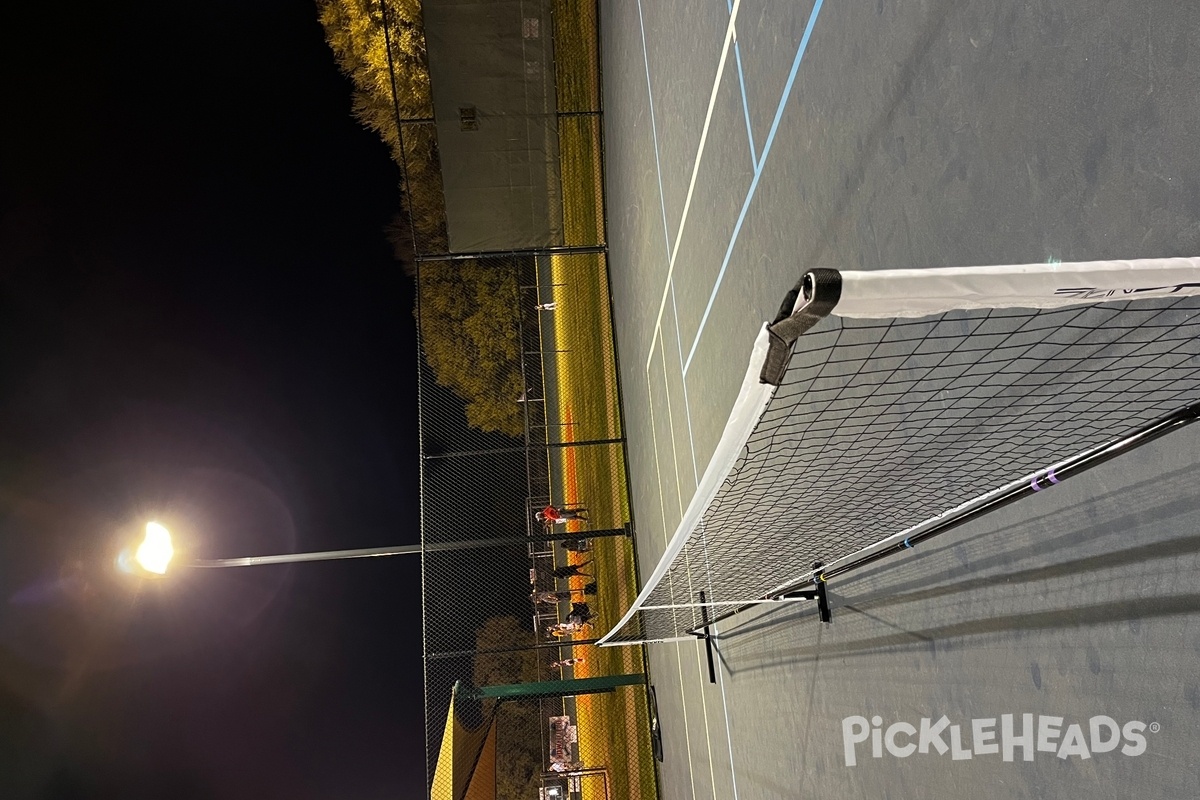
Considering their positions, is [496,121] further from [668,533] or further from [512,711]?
[512,711]

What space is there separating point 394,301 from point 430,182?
93.3 inches

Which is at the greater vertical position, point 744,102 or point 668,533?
point 744,102

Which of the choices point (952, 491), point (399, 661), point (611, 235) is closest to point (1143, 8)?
point (952, 491)

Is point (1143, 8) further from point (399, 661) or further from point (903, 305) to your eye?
point (399, 661)

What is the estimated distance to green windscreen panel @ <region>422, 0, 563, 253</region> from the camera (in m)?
9.66

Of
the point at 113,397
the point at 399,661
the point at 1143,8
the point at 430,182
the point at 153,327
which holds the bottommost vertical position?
the point at 399,661

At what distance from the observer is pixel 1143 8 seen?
1.95 metres

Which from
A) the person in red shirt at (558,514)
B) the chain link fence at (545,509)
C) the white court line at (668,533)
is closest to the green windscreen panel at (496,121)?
the chain link fence at (545,509)

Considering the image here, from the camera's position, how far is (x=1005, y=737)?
251cm

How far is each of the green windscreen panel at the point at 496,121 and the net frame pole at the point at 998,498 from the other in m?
7.60

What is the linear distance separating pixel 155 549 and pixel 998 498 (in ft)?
26.5

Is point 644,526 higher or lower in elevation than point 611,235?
lower

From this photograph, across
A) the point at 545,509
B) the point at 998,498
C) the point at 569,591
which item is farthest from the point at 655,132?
the point at 998,498

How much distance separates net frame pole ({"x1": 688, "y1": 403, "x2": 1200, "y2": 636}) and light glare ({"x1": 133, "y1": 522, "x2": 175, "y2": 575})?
6.71 metres
